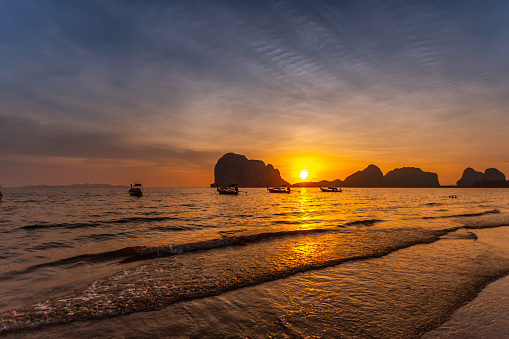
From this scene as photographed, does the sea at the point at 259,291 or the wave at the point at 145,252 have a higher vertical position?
the sea at the point at 259,291

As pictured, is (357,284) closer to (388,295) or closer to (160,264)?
(388,295)

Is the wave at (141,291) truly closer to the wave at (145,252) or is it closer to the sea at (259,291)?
the sea at (259,291)

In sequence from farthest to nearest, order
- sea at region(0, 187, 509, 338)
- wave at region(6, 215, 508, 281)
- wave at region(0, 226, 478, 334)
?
wave at region(6, 215, 508, 281) → wave at region(0, 226, 478, 334) → sea at region(0, 187, 509, 338)

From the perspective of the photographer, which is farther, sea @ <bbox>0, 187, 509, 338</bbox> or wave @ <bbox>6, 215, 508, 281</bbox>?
Answer: wave @ <bbox>6, 215, 508, 281</bbox>

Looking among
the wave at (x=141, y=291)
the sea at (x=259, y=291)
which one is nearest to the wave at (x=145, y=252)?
the sea at (x=259, y=291)

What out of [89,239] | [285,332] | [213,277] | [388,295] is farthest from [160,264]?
[89,239]

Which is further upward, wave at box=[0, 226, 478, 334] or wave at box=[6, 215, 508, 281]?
wave at box=[0, 226, 478, 334]

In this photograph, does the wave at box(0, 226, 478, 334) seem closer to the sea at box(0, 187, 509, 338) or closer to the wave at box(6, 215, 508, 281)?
the sea at box(0, 187, 509, 338)

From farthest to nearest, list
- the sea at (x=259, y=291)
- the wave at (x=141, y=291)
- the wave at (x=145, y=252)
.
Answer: the wave at (x=145, y=252), the wave at (x=141, y=291), the sea at (x=259, y=291)

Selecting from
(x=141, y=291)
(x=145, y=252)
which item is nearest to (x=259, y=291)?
(x=141, y=291)

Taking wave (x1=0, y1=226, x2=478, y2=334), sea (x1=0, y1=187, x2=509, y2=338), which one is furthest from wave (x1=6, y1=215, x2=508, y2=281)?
wave (x1=0, y1=226, x2=478, y2=334)

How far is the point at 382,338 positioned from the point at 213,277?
19.5 ft

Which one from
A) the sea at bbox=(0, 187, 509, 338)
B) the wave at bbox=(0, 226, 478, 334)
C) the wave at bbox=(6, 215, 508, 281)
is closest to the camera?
the sea at bbox=(0, 187, 509, 338)

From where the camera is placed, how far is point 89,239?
18297 mm
